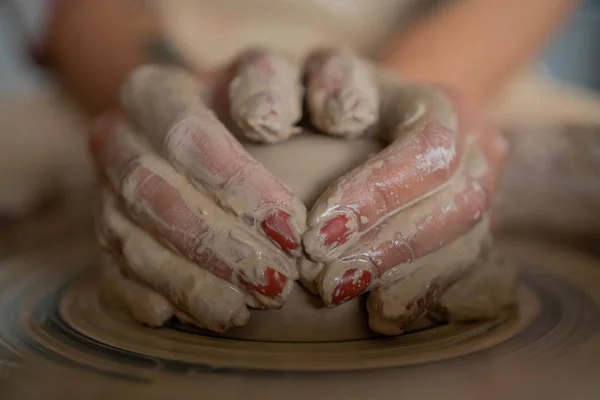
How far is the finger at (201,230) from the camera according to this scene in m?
0.77

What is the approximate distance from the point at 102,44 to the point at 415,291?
1.34 metres

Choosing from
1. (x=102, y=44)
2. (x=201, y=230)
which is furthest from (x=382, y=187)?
(x=102, y=44)

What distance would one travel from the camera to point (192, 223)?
2.63 ft

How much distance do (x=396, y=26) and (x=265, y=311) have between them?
138cm

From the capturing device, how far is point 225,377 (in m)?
0.70

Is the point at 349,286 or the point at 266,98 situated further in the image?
the point at 266,98

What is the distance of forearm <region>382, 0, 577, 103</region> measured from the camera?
148 centimetres

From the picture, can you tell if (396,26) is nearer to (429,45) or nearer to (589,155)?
(429,45)

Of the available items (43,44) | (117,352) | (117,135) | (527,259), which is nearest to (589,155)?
(527,259)

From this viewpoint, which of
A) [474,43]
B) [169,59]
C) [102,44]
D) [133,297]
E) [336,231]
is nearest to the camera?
[336,231]

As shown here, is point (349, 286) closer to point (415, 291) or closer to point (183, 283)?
point (415, 291)

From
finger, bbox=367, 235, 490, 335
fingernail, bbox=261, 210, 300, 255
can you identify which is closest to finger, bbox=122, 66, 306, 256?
fingernail, bbox=261, 210, 300, 255

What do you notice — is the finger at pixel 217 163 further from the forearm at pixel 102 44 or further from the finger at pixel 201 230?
the forearm at pixel 102 44

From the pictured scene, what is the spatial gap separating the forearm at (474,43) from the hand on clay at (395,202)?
517 mm
